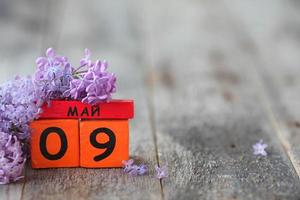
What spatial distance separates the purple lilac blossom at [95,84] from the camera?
51.1 inches

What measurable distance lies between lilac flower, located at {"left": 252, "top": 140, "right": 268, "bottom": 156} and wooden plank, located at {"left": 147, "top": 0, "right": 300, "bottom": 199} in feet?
0.05

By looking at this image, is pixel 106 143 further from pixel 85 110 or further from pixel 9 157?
pixel 9 157

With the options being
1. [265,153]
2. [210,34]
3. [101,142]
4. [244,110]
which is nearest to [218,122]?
[244,110]

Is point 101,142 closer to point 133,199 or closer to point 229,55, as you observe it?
point 133,199

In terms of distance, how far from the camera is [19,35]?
248 centimetres

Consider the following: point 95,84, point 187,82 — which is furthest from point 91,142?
point 187,82

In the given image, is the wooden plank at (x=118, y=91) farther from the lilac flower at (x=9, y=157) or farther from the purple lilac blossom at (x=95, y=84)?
the purple lilac blossom at (x=95, y=84)

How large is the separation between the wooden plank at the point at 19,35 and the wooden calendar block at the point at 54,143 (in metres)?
0.65

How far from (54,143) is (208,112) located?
586 millimetres

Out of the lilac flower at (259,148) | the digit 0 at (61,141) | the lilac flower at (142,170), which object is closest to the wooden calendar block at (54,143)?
the digit 0 at (61,141)

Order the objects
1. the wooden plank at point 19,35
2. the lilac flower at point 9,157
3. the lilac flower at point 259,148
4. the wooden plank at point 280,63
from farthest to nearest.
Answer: the wooden plank at point 19,35 < the wooden plank at point 280,63 < the lilac flower at point 259,148 < the lilac flower at point 9,157

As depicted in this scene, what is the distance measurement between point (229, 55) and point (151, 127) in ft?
2.59

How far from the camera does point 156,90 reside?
2.04 m

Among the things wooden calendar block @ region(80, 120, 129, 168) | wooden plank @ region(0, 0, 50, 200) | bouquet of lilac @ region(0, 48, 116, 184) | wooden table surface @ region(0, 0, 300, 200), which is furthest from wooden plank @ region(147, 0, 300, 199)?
wooden plank @ region(0, 0, 50, 200)
